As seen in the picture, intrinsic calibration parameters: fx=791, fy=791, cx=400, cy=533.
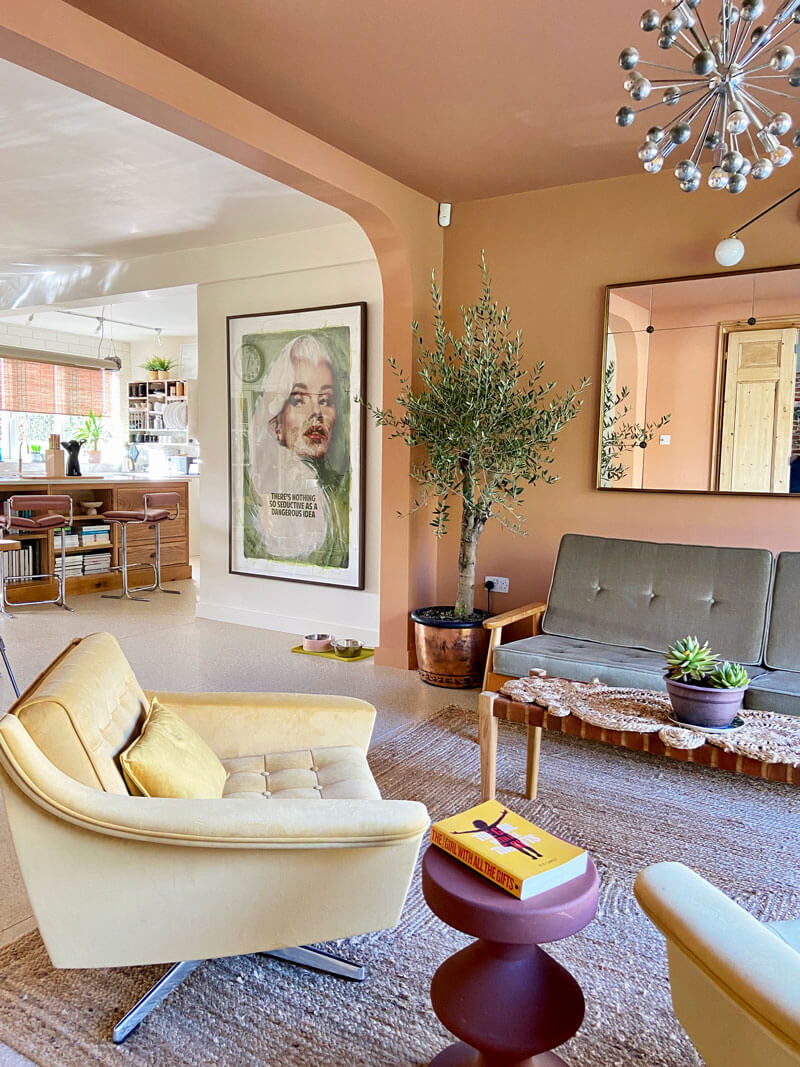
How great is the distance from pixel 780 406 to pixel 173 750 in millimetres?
3147

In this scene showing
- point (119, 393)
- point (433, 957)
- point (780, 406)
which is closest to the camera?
point (433, 957)

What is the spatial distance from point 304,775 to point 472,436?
236cm

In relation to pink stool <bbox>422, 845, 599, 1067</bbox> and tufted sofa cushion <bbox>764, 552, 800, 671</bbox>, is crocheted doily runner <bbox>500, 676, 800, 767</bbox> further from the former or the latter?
pink stool <bbox>422, 845, 599, 1067</bbox>

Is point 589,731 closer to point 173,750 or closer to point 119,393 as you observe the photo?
point 173,750

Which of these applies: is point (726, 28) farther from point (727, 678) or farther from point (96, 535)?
point (96, 535)

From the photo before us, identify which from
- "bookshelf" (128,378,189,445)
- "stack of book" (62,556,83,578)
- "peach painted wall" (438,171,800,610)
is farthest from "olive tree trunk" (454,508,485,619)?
"bookshelf" (128,378,189,445)

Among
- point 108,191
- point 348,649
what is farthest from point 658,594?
point 108,191

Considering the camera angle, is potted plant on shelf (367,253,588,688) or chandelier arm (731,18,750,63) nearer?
chandelier arm (731,18,750,63)

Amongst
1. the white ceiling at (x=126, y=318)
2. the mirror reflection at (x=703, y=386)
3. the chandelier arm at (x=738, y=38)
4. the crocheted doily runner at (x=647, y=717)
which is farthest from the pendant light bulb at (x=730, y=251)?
the white ceiling at (x=126, y=318)

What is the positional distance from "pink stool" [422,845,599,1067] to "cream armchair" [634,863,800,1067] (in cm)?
16

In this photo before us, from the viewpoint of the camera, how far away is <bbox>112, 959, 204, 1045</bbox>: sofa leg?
5.61 feet

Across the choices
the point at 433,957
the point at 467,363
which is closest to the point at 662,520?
the point at 467,363

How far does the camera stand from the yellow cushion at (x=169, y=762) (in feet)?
5.73

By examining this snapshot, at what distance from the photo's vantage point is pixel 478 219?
4668 mm
